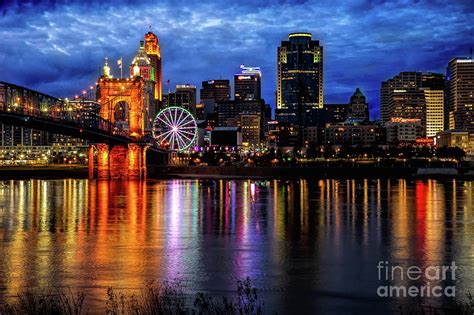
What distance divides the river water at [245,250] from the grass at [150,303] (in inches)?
16.4

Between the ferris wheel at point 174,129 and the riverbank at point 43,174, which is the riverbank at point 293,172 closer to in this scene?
the ferris wheel at point 174,129

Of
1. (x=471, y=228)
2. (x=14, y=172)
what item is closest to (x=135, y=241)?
(x=471, y=228)

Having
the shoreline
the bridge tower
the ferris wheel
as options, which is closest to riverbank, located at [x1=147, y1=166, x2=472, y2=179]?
the shoreline

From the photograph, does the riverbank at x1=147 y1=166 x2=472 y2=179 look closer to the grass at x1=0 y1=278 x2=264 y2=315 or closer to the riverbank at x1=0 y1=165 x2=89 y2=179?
the riverbank at x1=0 y1=165 x2=89 y2=179

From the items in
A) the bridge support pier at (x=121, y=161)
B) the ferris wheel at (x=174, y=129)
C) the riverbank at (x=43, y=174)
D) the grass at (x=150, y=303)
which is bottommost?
the grass at (x=150, y=303)

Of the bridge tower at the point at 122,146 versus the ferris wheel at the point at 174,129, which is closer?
the bridge tower at the point at 122,146

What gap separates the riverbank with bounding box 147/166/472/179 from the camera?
123562 mm

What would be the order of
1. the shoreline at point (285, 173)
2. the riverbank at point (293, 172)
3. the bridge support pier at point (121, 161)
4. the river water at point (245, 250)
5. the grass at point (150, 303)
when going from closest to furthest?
the grass at point (150, 303), the river water at point (245, 250), the bridge support pier at point (121, 161), the shoreline at point (285, 173), the riverbank at point (293, 172)

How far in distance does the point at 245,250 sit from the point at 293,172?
9915 cm

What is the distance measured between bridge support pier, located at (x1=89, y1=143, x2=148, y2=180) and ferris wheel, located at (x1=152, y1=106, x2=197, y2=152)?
29547mm

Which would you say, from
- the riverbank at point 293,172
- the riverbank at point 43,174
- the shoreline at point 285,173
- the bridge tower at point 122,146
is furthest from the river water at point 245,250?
the riverbank at point 43,174

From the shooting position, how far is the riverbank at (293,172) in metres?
124

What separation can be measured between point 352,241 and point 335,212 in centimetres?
1495

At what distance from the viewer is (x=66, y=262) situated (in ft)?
74.7
